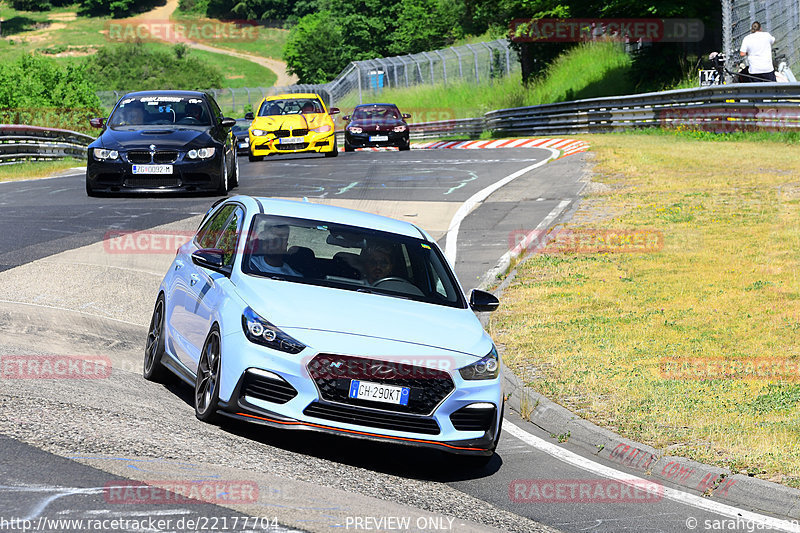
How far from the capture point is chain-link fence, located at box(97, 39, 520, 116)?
203ft

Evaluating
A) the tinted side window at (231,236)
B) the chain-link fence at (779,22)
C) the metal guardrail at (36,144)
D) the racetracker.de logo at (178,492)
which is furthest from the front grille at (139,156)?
the chain-link fence at (779,22)

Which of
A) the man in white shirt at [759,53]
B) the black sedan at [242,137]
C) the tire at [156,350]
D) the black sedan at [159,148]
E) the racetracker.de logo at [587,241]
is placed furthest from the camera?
the black sedan at [242,137]

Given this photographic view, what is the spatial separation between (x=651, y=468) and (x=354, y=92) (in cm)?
6442

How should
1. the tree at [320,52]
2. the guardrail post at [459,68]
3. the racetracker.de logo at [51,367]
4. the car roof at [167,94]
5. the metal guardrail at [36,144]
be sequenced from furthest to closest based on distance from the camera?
the tree at [320,52] → the guardrail post at [459,68] → the metal guardrail at [36,144] → the car roof at [167,94] → the racetracker.de logo at [51,367]

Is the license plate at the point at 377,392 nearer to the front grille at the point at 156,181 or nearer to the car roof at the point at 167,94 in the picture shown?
the front grille at the point at 156,181

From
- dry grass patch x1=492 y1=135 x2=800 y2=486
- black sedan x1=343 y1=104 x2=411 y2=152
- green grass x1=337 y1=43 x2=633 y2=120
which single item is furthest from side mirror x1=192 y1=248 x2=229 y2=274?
green grass x1=337 y1=43 x2=633 y2=120

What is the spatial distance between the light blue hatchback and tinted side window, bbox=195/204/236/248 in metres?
0.36

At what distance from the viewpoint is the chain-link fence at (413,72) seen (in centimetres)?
6194

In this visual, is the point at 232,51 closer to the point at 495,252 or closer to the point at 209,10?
the point at 209,10

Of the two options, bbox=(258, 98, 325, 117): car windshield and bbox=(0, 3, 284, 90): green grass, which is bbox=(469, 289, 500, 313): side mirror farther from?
bbox=(0, 3, 284, 90): green grass

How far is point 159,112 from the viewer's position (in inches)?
787

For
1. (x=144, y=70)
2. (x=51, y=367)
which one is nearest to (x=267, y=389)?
(x=51, y=367)

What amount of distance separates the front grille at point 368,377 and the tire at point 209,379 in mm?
702

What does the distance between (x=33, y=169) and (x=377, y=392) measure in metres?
26.6
